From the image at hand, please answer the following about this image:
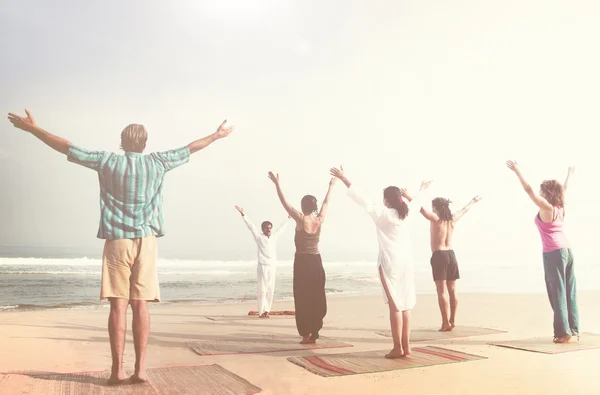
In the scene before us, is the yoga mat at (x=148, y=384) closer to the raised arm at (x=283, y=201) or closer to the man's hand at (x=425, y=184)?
the raised arm at (x=283, y=201)

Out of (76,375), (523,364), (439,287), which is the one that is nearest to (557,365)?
(523,364)

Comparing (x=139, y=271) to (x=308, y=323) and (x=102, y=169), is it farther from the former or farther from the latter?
(x=308, y=323)

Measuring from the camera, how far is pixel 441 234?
23.0ft

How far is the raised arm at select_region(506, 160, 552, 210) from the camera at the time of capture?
5605 millimetres

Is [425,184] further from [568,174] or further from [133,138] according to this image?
[133,138]

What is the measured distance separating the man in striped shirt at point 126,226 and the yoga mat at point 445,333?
3485 mm

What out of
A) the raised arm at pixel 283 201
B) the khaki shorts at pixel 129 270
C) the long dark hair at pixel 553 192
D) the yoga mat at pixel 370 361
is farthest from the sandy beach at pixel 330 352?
the long dark hair at pixel 553 192

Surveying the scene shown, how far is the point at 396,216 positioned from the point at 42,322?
6264 mm

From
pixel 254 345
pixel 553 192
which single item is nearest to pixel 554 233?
pixel 553 192

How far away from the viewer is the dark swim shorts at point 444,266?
6938 mm

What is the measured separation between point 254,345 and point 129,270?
237 cm

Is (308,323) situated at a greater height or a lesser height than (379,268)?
lesser

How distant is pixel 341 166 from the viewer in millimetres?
4980

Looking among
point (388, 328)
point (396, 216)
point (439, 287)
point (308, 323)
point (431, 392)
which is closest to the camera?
point (431, 392)
